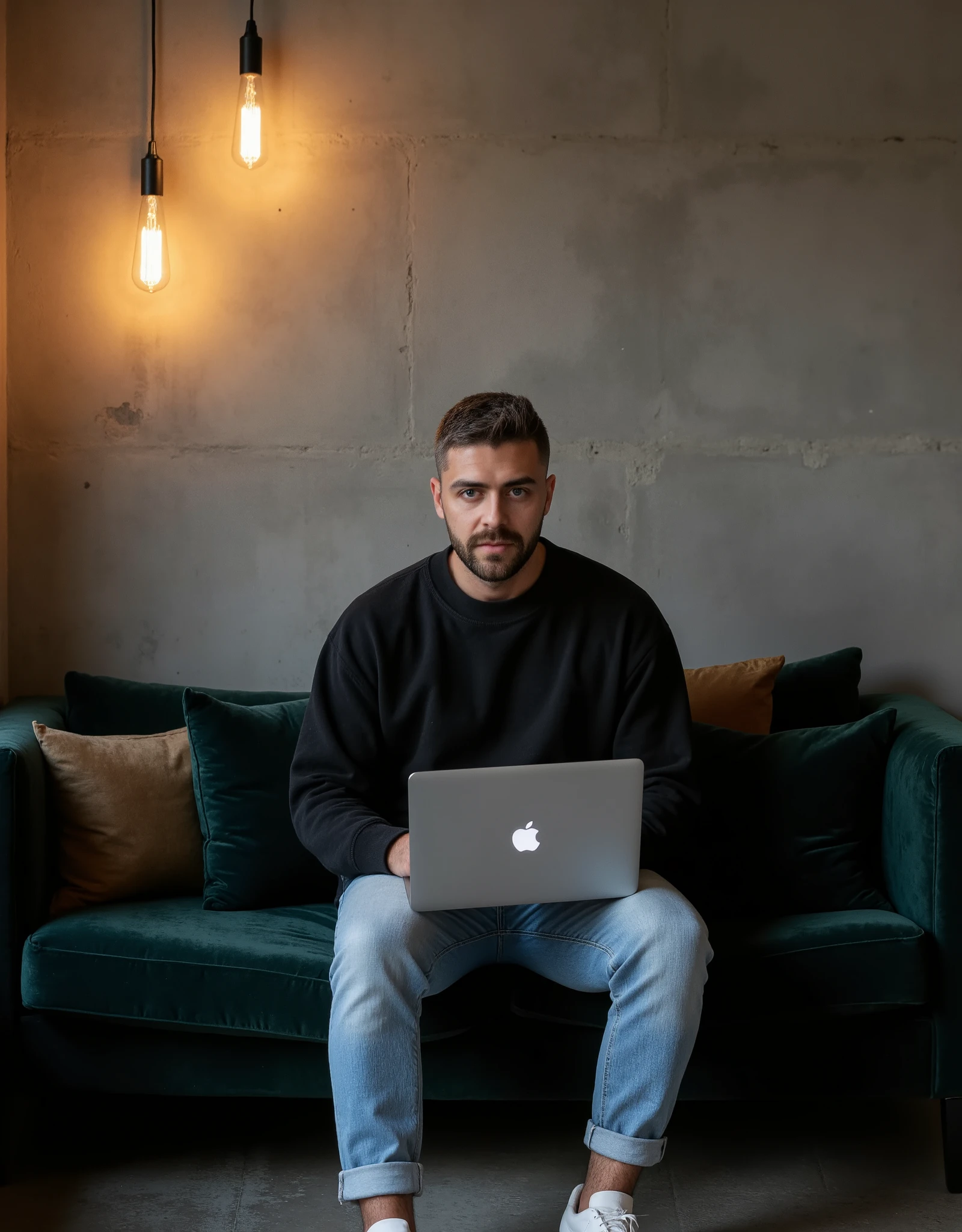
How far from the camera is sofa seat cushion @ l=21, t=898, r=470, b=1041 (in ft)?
6.64

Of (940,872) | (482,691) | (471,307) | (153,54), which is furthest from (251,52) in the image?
(940,872)

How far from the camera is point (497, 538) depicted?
2.13 meters

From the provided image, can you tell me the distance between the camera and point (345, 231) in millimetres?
2906

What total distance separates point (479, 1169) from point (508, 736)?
0.78 m

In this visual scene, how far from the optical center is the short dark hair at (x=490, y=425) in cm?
213

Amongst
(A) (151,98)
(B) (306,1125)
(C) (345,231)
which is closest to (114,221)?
(A) (151,98)

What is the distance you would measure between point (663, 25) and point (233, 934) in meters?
2.31

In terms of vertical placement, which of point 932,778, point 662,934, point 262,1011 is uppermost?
point 932,778

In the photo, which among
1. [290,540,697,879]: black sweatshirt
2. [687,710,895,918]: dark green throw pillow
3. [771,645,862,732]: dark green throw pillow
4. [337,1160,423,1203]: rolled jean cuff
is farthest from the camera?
[771,645,862,732]: dark green throw pillow

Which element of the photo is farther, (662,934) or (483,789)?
(662,934)

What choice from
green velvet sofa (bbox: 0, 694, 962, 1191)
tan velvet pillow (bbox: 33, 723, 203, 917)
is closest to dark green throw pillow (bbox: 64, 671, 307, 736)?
tan velvet pillow (bbox: 33, 723, 203, 917)

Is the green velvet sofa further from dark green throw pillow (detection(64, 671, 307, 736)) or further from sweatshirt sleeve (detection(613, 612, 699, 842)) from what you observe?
dark green throw pillow (detection(64, 671, 307, 736))

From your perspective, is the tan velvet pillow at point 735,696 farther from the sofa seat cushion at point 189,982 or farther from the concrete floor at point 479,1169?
the sofa seat cushion at point 189,982

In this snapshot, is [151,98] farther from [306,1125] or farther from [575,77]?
[306,1125]
